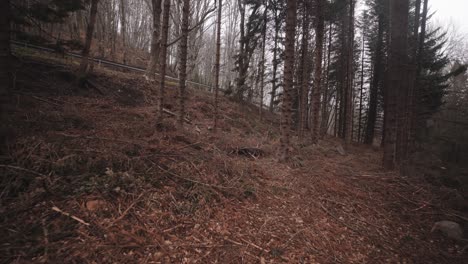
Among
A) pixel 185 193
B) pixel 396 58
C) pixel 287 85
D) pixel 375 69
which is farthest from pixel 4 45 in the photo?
pixel 375 69

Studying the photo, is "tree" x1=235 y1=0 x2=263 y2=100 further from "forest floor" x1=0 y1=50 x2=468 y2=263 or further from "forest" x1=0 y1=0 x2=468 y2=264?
"forest floor" x1=0 y1=50 x2=468 y2=263

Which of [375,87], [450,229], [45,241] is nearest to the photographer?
[45,241]

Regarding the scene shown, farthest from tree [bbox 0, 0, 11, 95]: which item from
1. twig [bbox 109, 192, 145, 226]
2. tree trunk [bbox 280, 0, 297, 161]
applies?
tree trunk [bbox 280, 0, 297, 161]

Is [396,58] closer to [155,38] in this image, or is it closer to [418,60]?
[418,60]

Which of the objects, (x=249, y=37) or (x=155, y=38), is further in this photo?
(x=249, y=37)

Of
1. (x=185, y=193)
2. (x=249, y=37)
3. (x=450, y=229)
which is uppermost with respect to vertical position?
(x=249, y=37)

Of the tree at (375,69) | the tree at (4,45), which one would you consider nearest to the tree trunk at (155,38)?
the tree at (4,45)

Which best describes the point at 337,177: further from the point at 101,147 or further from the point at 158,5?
the point at 158,5

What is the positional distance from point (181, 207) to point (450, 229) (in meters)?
5.12

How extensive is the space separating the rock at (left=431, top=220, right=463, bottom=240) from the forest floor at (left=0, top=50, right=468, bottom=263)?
15cm

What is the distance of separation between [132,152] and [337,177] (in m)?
Answer: 5.59

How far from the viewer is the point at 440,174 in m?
6.21

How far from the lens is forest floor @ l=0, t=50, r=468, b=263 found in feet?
7.77

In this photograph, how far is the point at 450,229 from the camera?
3.80 m
